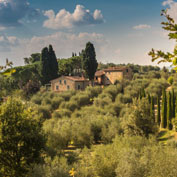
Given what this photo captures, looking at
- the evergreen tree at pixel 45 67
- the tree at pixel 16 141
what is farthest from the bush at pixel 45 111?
the tree at pixel 16 141

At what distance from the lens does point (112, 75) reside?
63.0 m

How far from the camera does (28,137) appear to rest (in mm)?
13164

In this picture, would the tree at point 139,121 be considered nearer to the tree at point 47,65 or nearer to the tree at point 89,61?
the tree at point 89,61

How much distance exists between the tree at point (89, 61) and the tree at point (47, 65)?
9.91m

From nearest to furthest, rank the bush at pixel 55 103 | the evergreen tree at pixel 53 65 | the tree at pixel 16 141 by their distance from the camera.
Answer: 1. the tree at pixel 16 141
2. the bush at pixel 55 103
3. the evergreen tree at pixel 53 65

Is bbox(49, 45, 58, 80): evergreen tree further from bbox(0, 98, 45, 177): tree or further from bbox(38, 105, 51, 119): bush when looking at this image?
bbox(0, 98, 45, 177): tree

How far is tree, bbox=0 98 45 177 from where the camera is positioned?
12.9 metres

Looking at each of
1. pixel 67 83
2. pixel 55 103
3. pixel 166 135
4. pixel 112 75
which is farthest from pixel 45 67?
pixel 166 135

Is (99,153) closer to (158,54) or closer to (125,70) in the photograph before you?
(158,54)

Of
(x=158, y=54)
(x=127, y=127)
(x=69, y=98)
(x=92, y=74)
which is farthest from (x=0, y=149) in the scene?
(x=92, y=74)

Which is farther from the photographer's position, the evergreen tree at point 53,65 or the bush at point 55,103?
the evergreen tree at point 53,65

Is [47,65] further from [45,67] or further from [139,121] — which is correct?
[139,121]

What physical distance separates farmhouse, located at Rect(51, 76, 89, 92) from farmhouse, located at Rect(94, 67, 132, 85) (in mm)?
8158

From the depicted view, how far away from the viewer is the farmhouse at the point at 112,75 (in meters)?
61.2
